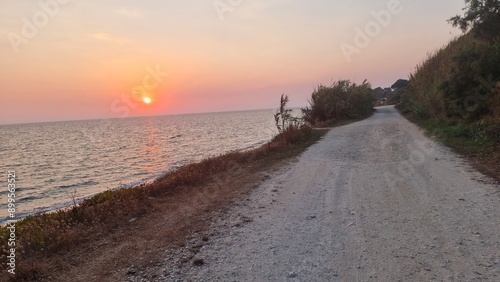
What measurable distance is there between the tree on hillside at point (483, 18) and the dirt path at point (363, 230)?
9804mm

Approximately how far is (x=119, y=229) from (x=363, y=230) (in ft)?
16.0

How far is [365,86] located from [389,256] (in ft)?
128

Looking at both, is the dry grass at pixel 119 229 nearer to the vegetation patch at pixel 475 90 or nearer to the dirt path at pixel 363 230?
the dirt path at pixel 363 230

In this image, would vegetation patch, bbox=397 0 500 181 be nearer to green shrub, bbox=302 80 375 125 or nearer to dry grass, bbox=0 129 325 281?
dry grass, bbox=0 129 325 281

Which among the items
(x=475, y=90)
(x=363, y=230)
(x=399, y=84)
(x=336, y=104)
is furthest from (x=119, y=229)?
(x=399, y=84)

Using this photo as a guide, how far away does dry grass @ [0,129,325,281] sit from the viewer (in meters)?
5.07

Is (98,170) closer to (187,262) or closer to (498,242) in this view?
(187,262)

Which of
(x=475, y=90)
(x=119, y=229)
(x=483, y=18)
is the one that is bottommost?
(x=119, y=229)

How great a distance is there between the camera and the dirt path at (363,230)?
4.32m

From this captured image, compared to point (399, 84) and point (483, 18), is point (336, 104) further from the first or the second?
point (399, 84)

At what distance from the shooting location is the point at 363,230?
5.55 m

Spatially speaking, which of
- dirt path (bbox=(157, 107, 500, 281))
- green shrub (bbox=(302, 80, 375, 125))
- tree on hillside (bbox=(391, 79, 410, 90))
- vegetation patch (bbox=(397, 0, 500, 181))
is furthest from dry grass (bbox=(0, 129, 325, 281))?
tree on hillside (bbox=(391, 79, 410, 90))

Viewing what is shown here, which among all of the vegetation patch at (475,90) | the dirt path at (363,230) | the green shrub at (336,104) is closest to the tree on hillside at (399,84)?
the green shrub at (336,104)

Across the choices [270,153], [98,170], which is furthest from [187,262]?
[98,170]
